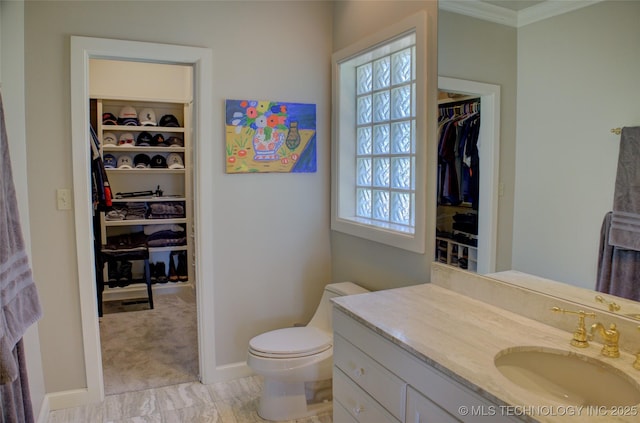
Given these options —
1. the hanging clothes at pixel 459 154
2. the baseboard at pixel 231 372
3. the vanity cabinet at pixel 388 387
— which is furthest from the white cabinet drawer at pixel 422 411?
the baseboard at pixel 231 372

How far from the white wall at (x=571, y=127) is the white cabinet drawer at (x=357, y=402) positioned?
74cm

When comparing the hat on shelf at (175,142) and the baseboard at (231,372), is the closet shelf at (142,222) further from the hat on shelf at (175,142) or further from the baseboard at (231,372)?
the baseboard at (231,372)

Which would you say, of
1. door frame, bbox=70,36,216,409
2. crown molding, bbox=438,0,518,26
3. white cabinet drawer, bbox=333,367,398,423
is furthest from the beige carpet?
crown molding, bbox=438,0,518,26

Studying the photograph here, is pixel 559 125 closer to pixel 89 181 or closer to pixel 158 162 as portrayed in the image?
pixel 89 181

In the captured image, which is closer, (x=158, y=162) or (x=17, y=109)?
(x=17, y=109)

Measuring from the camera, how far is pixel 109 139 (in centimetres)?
450

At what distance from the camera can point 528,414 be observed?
0.98 m

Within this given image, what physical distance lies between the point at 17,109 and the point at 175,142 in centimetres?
250

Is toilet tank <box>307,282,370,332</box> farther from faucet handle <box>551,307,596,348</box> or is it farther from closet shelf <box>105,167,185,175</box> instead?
closet shelf <box>105,167,185,175</box>

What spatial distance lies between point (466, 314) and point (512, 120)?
0.75 m

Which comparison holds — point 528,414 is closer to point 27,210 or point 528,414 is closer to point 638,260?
point 638,260

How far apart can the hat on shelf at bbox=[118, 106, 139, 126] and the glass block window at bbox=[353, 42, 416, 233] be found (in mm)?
2644

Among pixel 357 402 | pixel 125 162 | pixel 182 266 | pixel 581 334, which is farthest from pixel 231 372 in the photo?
pixel 125 162

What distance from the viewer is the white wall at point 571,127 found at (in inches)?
52.4
